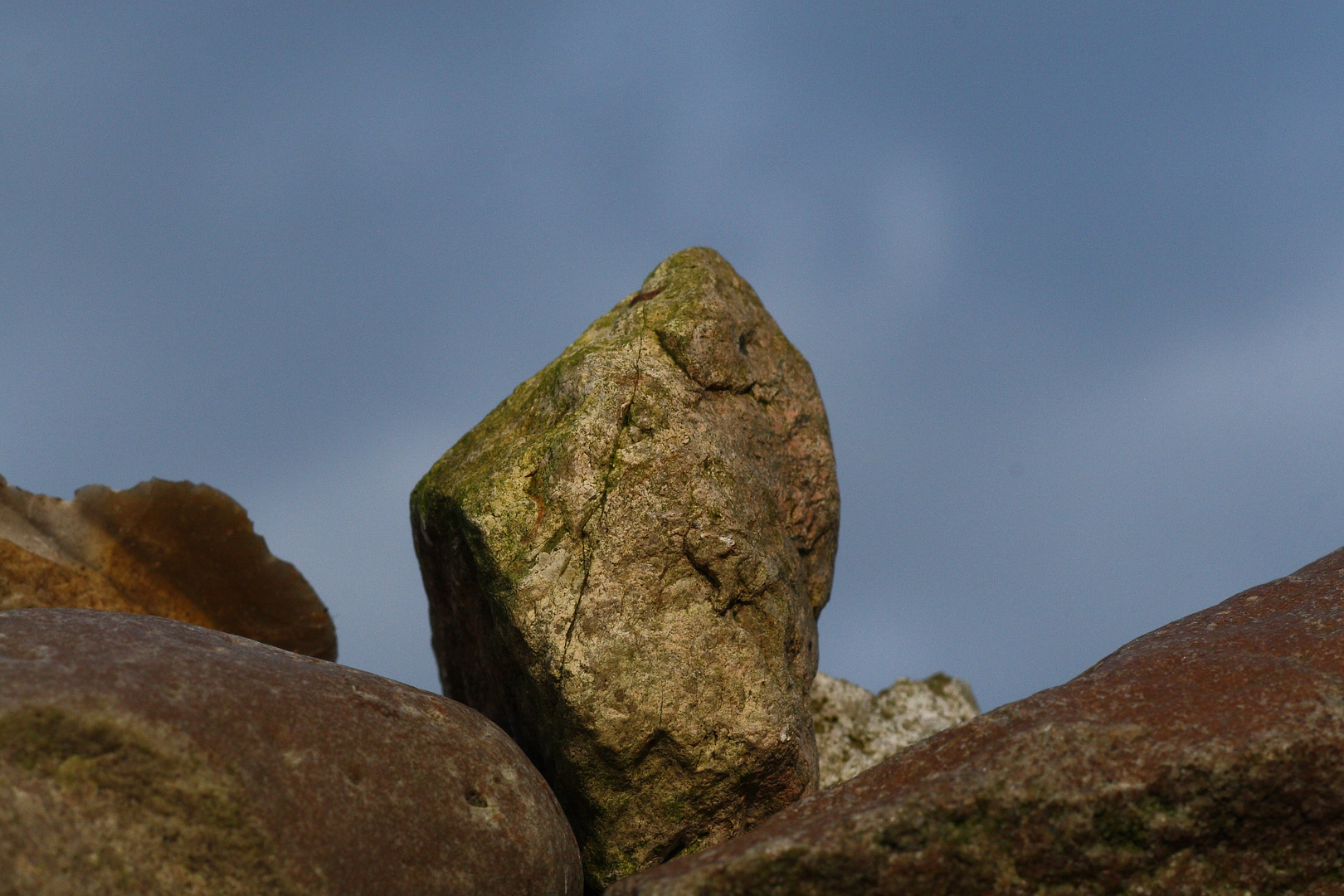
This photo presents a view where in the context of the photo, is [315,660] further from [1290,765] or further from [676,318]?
[1290,765]

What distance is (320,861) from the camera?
4371 millimetres

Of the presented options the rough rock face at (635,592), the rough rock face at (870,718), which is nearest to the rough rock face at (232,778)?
the rough rock face at (635,592)

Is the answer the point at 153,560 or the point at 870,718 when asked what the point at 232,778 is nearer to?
the point at 153,560

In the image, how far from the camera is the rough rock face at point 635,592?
19.6ft

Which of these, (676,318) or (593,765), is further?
(676,318)

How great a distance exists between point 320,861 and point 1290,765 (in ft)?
12.3

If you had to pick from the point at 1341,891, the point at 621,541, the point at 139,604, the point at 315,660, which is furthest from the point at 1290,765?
the point at 139,604

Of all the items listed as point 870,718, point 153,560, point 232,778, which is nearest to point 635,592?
point 232,778

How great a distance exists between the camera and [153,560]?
791 centimetres

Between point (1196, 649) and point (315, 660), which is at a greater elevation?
point (315, 660)

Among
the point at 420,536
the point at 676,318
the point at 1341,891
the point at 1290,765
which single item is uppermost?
the point at 676,318

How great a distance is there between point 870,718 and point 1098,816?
5.83 meters

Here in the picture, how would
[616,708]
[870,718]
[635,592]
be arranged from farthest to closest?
[870,718], [635,592], [616,708]

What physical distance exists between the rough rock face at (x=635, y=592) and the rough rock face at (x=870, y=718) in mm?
3023
